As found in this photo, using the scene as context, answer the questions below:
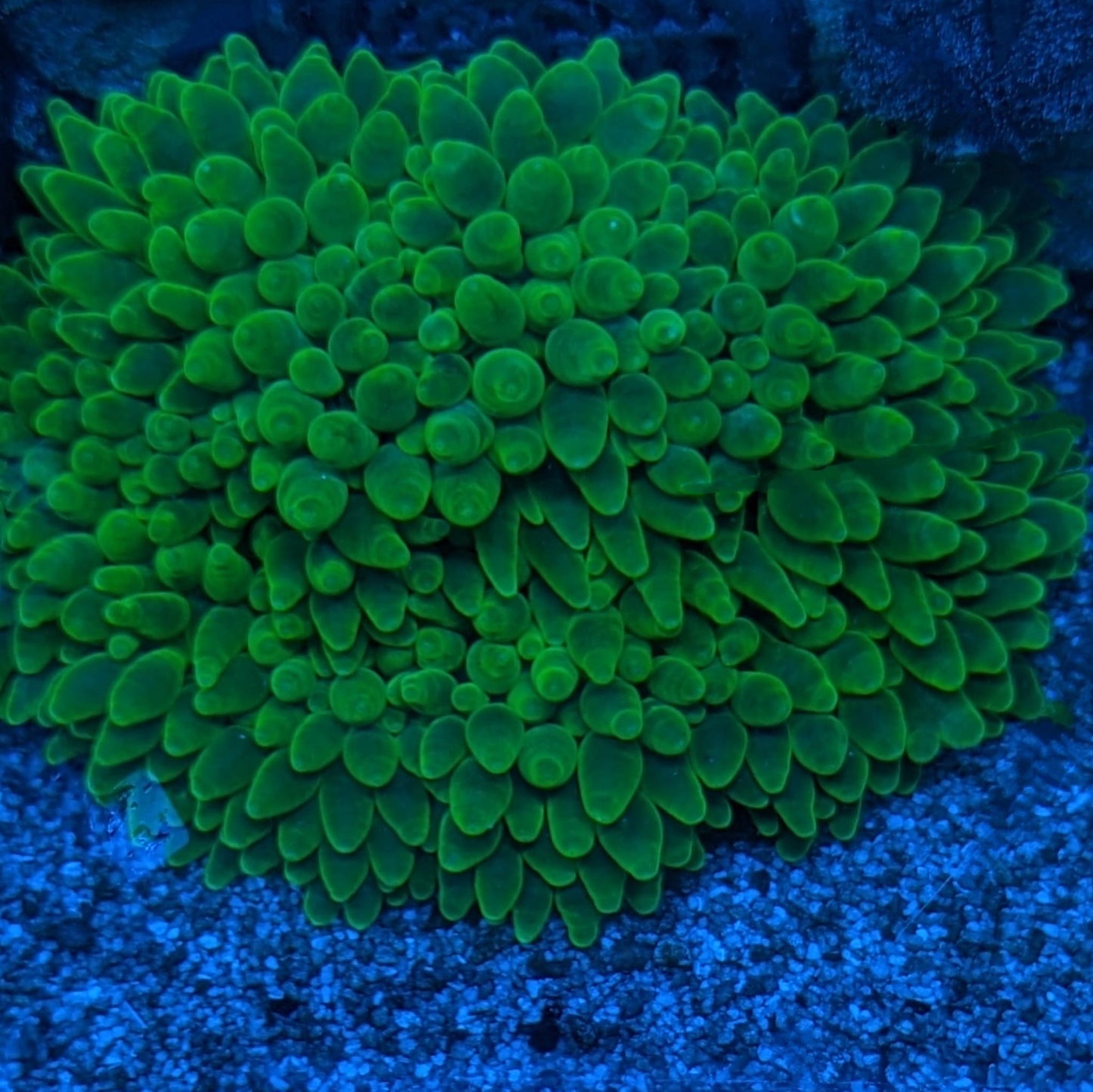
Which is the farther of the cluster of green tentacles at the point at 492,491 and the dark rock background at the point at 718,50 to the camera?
the dark rock background at the point at 718,50

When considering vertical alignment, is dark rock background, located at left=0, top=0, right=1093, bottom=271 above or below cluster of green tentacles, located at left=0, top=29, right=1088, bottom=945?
above

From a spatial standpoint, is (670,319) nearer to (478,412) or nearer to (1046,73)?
(478,412)

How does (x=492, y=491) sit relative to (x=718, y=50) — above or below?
below

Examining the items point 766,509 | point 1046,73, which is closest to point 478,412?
point 766,509

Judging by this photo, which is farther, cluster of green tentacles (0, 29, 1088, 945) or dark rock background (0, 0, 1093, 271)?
dark rock background (0, 0, 1093, 271)

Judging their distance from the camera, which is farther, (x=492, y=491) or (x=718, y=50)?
(x=718, y=50)

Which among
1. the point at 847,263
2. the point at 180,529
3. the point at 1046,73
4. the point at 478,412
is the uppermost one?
the point at 1046,73

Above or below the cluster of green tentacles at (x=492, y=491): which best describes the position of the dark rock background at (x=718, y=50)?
above

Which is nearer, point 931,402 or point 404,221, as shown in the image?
point 404,221
